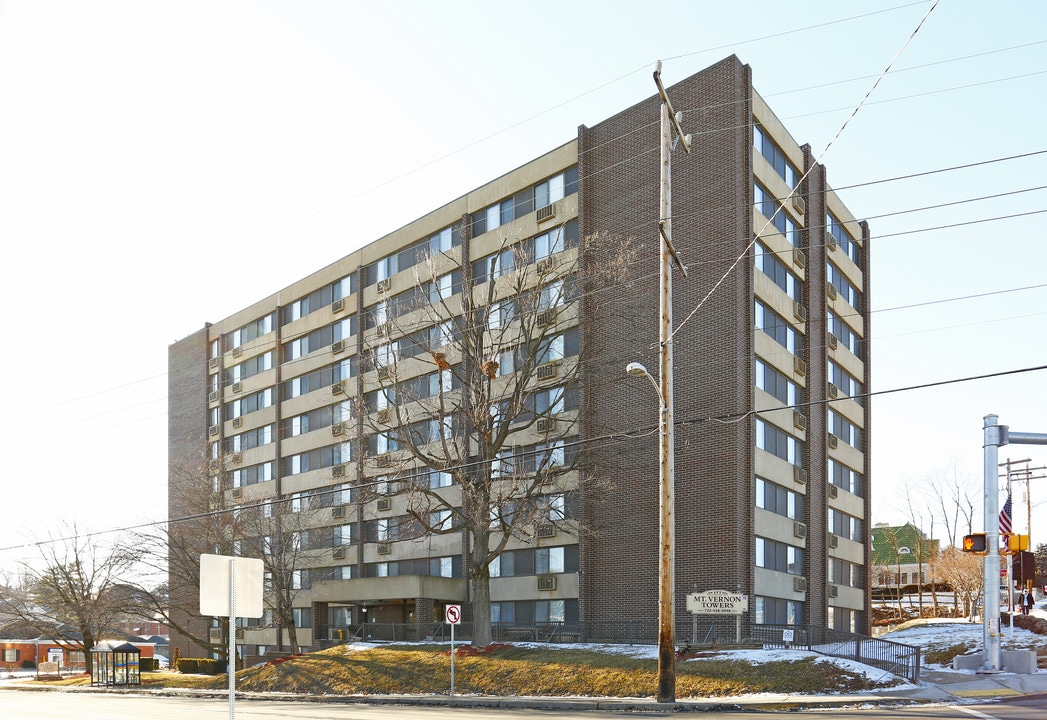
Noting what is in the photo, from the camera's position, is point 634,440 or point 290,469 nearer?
point 634,440

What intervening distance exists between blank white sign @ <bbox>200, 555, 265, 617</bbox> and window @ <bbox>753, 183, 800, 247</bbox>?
29731mm

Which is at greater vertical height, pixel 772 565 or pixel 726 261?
pixel 726 261

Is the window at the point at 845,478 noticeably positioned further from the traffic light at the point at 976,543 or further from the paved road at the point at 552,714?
the paved road at the point at 552,714

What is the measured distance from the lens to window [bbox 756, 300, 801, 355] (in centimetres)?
3856

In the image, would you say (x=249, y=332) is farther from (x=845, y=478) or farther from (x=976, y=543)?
(x=976, y=543)

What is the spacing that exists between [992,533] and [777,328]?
1430cm

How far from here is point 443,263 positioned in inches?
1918

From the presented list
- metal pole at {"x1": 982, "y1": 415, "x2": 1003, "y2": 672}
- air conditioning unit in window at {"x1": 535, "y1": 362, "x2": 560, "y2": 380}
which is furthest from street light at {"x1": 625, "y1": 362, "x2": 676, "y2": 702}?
air conditioning unit in window at {"x1": 535, "y1": 362, "x2": 560, "y2": 380}

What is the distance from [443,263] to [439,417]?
14389mm

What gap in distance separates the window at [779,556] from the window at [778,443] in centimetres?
341

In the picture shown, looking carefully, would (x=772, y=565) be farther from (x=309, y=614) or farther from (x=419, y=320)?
(x=309, y=614)

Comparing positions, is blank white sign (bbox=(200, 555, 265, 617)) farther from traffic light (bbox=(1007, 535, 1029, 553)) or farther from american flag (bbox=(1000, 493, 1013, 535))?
american flag (bbox=(1000, 493, 1013, 535))

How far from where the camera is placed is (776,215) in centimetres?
4075

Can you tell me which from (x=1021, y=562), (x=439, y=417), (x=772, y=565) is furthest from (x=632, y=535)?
(x=1021, y=562)
